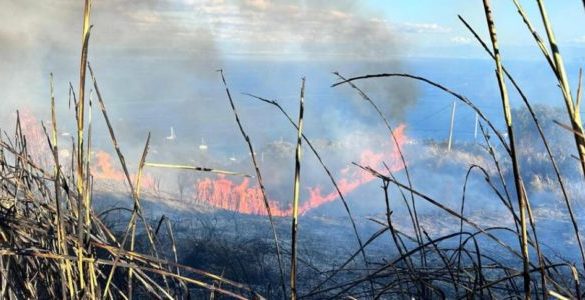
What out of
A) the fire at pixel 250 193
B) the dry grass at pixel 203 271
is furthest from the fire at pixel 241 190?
the dry grass at pixel 203 271

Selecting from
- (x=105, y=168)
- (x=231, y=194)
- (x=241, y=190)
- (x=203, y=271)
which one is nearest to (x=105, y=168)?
(x=105, y=168)

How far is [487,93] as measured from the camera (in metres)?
61.4

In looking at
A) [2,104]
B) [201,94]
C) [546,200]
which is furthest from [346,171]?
[201,94]

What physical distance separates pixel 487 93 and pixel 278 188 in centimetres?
5137

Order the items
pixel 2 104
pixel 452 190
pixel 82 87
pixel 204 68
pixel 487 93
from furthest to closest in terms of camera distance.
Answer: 1. pixel 487 93
2. pixel 204 68
3. pixel 2 104
4. pixel 452 190
5. pixel 82 87

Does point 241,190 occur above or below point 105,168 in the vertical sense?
below

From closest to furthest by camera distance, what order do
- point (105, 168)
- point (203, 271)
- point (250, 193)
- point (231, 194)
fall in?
1. point (203, 271)
2. point (105, 168)
3. point (231, 194)
4. point (250, 193)

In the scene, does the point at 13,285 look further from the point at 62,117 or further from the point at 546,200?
the point at 62,117

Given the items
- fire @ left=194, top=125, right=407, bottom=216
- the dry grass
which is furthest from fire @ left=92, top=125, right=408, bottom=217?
the dry grass

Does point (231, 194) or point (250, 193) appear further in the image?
point (250, 193)

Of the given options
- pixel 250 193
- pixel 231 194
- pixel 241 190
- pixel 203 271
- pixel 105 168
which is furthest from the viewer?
pixel 241 190

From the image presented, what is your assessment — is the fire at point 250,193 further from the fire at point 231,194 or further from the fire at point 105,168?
the fire at point 105,168

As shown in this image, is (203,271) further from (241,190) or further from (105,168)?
(241,190)

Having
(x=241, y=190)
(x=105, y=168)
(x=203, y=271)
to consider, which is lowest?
(x=241, y=190)
